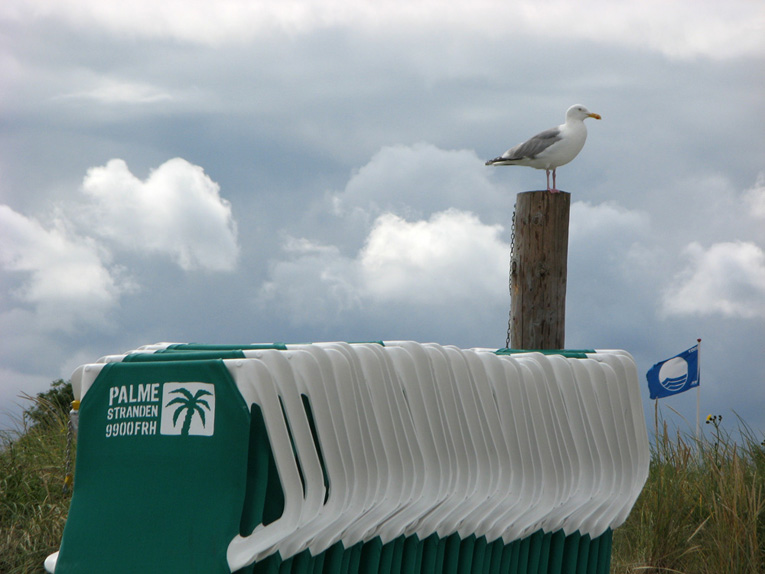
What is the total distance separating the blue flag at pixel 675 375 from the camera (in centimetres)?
963

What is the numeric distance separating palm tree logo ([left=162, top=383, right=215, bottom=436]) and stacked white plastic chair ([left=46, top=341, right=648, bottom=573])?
11 cm

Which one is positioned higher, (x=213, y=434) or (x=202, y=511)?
(x=213, y=434)

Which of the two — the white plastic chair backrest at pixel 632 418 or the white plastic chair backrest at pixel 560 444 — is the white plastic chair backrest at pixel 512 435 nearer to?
the white plastic chair backrest at pixel 560 444

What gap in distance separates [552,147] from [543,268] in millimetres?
1660

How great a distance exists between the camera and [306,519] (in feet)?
9.75

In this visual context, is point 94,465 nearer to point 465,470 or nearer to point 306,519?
point 306,519

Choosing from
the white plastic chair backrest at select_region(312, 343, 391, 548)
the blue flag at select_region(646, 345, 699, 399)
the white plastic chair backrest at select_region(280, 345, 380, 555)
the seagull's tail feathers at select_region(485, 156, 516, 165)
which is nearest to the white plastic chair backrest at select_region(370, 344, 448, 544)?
the white plastic chair backrest at select_region(312, 343, 391, 548)

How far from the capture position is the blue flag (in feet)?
31.6

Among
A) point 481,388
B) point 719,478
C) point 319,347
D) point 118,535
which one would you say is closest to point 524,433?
point 481,388

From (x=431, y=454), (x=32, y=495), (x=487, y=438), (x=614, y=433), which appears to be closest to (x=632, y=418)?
(x=614, y=433)

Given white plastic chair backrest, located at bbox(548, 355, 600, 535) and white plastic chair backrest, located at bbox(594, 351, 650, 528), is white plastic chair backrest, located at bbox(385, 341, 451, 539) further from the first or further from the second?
white plastic chair backrest, located at bbox(594, 351, 650, 528)

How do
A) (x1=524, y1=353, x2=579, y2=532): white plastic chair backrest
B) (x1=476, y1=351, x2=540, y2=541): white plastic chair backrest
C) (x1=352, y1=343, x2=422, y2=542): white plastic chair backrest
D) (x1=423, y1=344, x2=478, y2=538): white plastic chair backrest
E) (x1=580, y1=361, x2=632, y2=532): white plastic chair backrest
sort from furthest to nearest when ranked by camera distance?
1. (x1=580, y1=361, x2=632, y2=532): white plastic chair backrest
2. (x1=524, y1=353, x2=579, y2=532): white plastic chair backrest
3. (x1=476, y1=351, x2=540, y2=541): white plastic chair backrest
4. (x1=423, y1=344, x2=478, y2=538): white plastic chair backrest
5. (x1=352, y1=343, x2=422, y2=542): white plastic chair backrest

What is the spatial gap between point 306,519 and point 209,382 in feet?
1.96

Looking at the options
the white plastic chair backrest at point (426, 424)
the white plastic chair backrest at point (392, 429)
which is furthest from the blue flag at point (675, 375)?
the white plastic chair backrest at point (392, 429)
